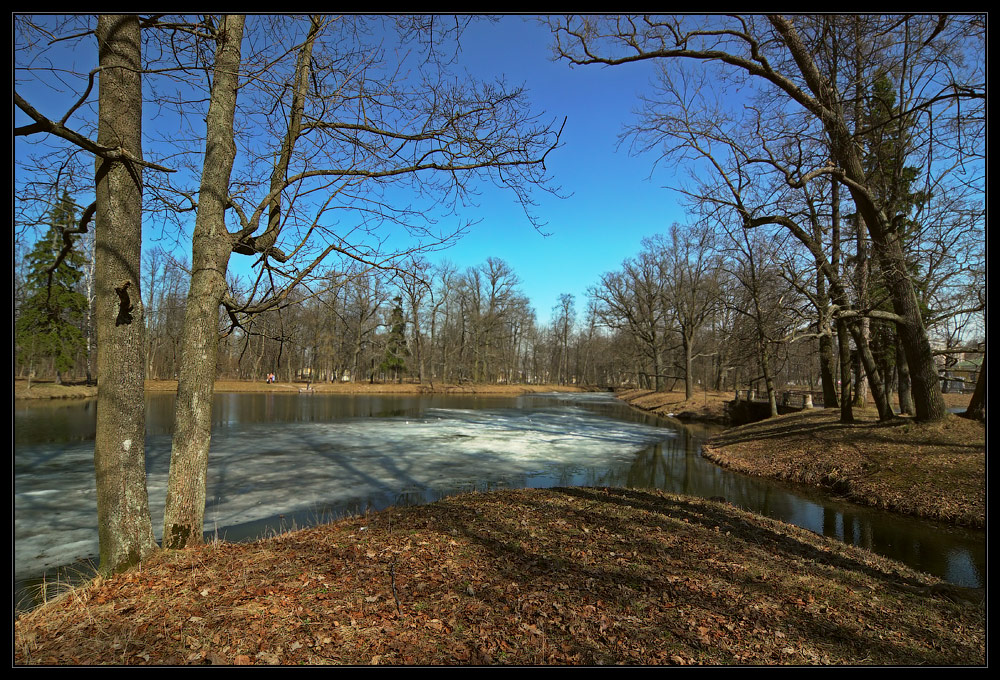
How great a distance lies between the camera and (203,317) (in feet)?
16.3

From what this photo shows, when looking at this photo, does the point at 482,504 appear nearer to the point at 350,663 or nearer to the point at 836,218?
the point at 350,663

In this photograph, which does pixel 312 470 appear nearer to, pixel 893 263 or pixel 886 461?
pixel 886 461

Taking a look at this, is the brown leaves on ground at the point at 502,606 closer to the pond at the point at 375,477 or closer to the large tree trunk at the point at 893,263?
the pond at the point at 375,477

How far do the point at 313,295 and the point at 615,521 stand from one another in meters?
5.02

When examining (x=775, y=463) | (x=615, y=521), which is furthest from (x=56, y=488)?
(x=775, y=463)

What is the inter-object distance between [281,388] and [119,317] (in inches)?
1682

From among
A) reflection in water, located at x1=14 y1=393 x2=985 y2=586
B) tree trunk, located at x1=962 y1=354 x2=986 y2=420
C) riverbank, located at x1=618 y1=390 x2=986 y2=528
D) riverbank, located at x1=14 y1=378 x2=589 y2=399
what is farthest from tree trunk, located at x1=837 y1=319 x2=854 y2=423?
riverbank, located at x1=14 y1=378 x2=589 y2=399

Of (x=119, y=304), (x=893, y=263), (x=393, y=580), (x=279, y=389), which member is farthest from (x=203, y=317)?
(x=279, y=389)

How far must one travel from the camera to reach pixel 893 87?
31.7 ft

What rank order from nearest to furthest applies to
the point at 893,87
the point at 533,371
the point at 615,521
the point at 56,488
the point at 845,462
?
the point at 615,521
the point at 56,488
the point at 893,87
the point at 845,462
the point at 533,371

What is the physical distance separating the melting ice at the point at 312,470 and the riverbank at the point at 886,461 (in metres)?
4.02

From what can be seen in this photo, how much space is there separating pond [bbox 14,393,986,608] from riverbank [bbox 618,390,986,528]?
1.69ft

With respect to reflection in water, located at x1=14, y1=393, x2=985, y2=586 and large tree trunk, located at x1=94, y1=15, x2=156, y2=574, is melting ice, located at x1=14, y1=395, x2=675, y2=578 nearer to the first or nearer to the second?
reflection in water, located at x1=14, y1=393, x2=985, y2=586

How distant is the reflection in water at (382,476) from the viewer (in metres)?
7.14
